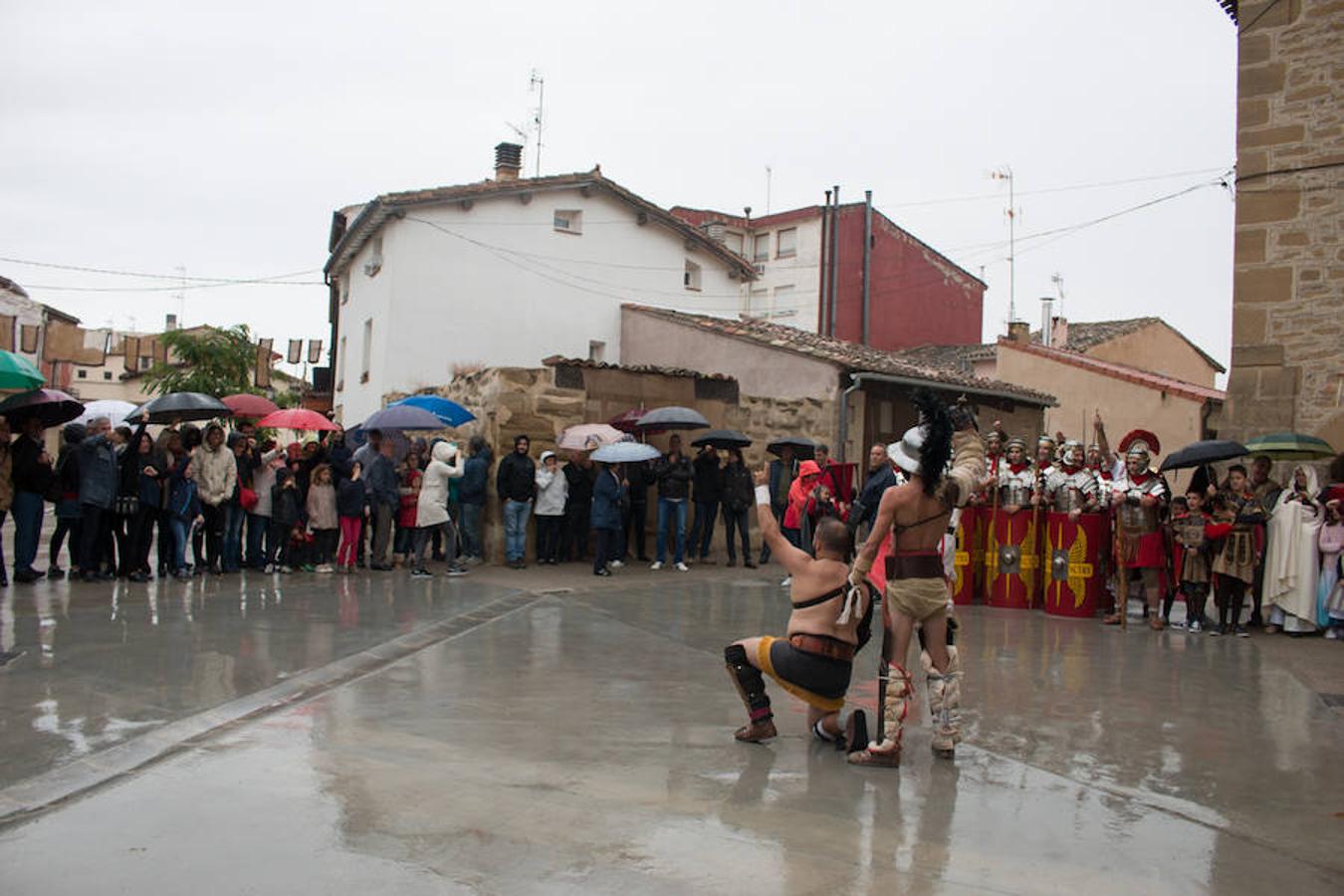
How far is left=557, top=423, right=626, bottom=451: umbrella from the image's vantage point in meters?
15.4

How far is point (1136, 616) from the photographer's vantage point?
12312 millimetres

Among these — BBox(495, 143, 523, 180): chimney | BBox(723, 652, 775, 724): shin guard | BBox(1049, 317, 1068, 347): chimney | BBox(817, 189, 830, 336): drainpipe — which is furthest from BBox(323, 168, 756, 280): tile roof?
BBox(723, 652, 775, 724): shin guard

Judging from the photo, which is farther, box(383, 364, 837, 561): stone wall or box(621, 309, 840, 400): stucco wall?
box(621, 309, 840, 400): stucco wall

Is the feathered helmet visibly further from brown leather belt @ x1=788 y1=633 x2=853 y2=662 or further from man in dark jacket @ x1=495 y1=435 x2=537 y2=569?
man in dark jacket @ x1=495 y1=435 x2=537 y2=569

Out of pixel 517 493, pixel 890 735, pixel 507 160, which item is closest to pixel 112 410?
pixel 517 493

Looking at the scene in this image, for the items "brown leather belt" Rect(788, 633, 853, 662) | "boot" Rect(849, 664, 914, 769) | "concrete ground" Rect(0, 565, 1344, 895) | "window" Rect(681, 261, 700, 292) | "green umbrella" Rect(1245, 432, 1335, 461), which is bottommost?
"concrete ground" Rect(0, 565, 1344, 895)

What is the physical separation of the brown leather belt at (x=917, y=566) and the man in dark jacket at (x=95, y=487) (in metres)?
8.60

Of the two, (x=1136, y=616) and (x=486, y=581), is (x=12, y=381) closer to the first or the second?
(x=486, y=581)

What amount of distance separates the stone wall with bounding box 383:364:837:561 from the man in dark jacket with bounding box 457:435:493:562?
0.32 meters

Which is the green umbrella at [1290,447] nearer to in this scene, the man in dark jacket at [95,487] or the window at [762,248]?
the man in dark jacket at [95,487]

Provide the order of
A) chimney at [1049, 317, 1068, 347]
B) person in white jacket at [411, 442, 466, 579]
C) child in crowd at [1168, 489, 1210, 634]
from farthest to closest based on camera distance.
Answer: chimney at [1049, 317, 1068, 347] → person in white jacket at [411, 442, 466, 579] → child in crowd at [1168, 489, 1210, 634]

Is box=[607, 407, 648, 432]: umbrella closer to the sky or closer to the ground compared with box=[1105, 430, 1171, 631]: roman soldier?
closer to the sky

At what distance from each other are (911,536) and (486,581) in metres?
7.96

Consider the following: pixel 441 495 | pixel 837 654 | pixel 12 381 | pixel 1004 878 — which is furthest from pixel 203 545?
pixel 1004 878
